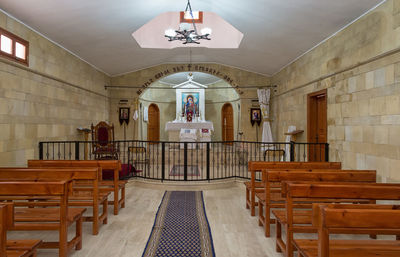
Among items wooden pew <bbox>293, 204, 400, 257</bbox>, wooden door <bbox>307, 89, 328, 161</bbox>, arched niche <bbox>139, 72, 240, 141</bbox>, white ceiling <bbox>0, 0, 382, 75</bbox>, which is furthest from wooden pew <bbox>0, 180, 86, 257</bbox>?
arched niche <bbox>139, 72, 240, 141</bbox>

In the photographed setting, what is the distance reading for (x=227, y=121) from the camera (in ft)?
39.7

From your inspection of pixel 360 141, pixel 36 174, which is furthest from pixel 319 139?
pixel 36 174

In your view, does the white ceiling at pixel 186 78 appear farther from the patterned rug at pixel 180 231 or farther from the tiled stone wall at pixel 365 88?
the patterned rug at pixel 180 231

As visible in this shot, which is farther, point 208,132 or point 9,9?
point 208,132

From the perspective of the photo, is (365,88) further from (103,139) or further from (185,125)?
(103,139)

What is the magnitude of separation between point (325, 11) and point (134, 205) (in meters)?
4.23

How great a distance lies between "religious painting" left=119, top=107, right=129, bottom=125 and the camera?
955 centimetres

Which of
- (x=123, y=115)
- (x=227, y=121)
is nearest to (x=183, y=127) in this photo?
(x=123, y=115)

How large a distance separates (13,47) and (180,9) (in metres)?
3.16

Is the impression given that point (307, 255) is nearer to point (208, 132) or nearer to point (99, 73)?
point (208, 132)

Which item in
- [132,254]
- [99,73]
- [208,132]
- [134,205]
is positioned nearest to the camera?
[132,254]

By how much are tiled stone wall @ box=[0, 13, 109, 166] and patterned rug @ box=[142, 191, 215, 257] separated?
2747 millimetres

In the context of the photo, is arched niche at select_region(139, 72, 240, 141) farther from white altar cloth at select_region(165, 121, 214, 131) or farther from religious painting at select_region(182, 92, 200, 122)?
white altar cloth at select_region(165, 121, 214, 131)

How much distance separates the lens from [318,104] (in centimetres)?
609
